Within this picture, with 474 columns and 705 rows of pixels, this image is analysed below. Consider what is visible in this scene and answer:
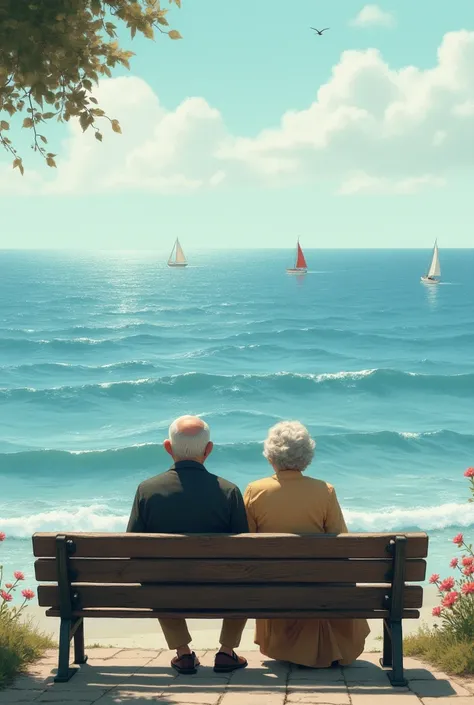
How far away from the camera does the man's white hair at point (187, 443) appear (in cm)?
471

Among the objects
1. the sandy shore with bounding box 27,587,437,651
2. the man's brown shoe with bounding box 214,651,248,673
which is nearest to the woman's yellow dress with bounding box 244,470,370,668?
the man's brown shoe with bounding box 214,651,248,673

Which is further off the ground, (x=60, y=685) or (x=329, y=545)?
(x=329, y=545)

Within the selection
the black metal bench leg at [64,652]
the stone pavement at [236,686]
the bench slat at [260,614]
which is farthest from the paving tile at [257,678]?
the black metal bench leg at [64,652]

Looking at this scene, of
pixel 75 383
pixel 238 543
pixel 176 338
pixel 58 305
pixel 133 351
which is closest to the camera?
pixel 238 543

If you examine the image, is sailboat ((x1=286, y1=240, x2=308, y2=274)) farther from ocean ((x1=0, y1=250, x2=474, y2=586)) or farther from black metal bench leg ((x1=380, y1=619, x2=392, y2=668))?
black metal bench leg ((x1=380, y1=619, x2=392, y2=668))

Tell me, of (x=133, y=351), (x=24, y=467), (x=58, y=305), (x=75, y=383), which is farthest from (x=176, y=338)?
(x=24, y=467)

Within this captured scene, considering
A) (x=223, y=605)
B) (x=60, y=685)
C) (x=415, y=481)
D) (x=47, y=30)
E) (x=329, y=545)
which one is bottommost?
(x=415, y=481)

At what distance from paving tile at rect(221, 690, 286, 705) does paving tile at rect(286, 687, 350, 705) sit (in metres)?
0.05

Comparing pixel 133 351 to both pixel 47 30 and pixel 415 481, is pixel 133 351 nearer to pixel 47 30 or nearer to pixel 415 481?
pixel 415 481

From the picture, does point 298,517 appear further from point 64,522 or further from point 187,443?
point 64,522

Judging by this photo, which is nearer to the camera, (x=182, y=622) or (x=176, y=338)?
(x=182, y=622)

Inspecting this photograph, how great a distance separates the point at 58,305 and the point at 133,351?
114 feet

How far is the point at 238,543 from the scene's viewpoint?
14.8 ft

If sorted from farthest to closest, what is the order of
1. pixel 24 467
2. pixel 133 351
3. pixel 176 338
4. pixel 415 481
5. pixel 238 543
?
pixel 176 338, pixel 133 351, pixel 24 467, pixel 415 481, pixel 238 543
